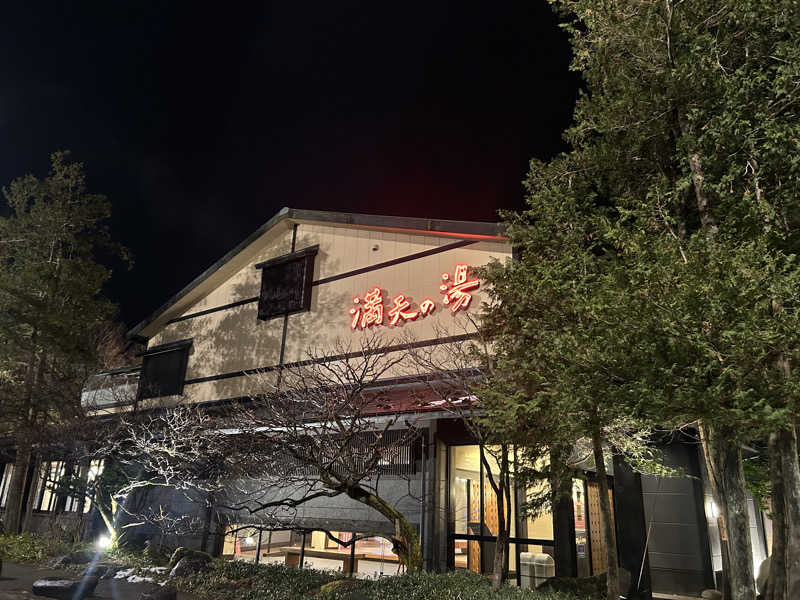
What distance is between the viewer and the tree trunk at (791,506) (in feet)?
20.2

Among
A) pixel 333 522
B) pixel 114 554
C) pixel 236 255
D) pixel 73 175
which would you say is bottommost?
pixel 114 554

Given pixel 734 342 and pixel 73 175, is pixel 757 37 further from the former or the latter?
pixel 73 175

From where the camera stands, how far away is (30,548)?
601 inches

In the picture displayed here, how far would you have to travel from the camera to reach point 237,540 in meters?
15.4

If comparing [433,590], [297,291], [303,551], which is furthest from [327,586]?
[297,291]

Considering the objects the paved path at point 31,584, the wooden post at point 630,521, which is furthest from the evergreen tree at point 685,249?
the paved path at point 31,584

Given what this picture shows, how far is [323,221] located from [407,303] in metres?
5.08

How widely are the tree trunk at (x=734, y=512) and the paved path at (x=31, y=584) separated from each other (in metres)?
10.0

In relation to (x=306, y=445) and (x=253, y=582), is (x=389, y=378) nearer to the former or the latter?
(x=306, y=445)

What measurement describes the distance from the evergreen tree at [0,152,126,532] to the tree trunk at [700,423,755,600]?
18.6 metres

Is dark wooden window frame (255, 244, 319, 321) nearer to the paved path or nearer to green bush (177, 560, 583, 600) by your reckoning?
A: green bush (177, 560, 583, 600)

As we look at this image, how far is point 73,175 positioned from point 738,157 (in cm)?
2131

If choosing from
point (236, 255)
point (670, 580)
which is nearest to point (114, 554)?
point (236, 255)

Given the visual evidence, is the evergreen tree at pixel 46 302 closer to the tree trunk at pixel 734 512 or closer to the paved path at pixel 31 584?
the paved path at pixel 31 584
